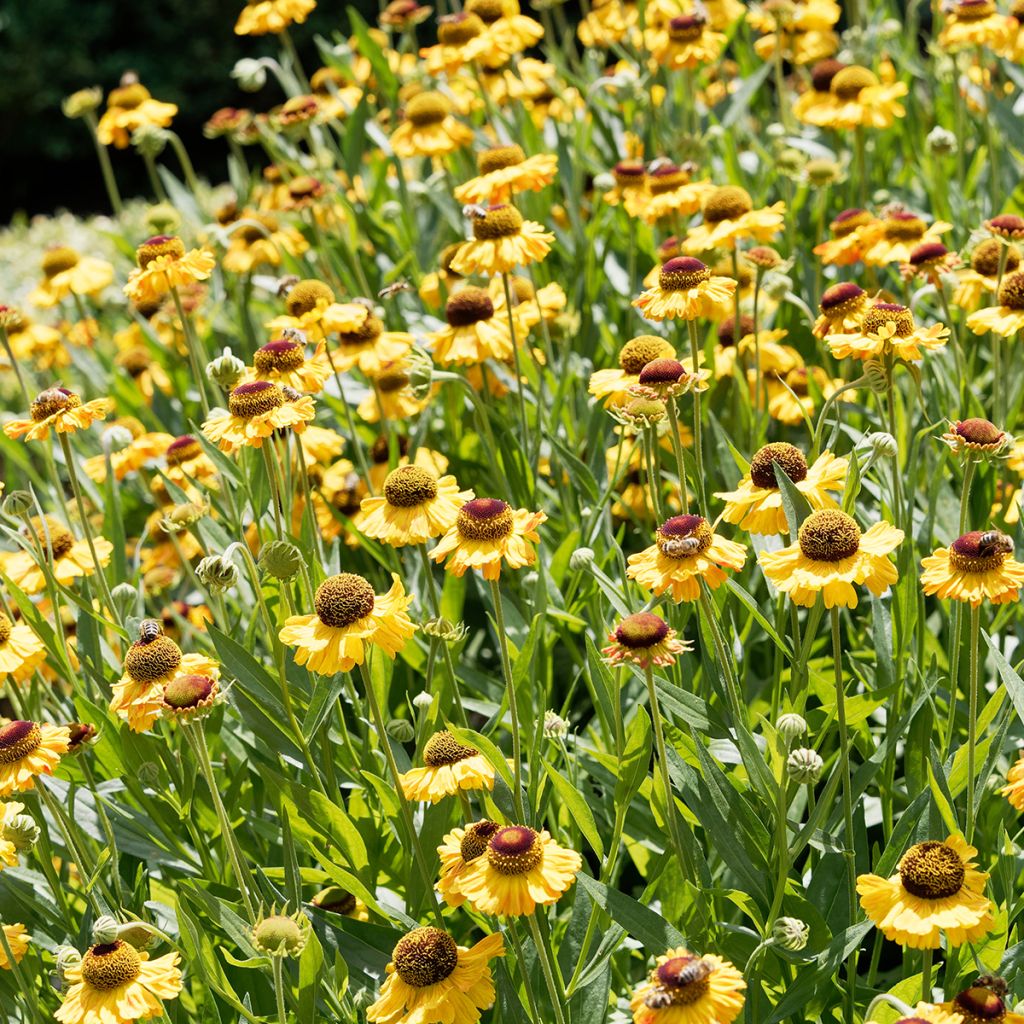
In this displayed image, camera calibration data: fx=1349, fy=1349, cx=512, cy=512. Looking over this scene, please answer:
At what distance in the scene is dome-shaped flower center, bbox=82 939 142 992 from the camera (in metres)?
1.56

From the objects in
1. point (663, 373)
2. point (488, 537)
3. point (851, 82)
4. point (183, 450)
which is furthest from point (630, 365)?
point (851, 82)

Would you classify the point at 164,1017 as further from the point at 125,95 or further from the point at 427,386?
the point at 125,95

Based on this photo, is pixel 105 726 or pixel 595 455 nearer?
pixel 105 726

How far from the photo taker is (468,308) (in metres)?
2.52

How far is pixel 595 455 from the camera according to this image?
104 inches

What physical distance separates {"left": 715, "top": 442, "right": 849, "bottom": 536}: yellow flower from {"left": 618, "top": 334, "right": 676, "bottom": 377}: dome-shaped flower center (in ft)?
1.21

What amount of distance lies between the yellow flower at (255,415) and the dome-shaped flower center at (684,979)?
923mm

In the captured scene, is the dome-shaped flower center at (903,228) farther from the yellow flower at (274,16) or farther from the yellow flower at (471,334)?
the yellow flower at (274,16)

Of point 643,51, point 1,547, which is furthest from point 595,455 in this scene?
point 1,547

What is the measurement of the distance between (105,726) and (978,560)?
4.32 ft

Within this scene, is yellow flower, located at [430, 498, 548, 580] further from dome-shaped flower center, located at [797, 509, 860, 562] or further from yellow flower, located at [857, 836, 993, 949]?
yellow flower, located at [857, 836, 993, 949]

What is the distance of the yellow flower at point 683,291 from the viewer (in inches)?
79.3

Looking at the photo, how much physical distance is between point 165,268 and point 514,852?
1318 mm

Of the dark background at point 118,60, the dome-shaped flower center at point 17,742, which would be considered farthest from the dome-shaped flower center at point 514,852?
the dark background at point 118,60
